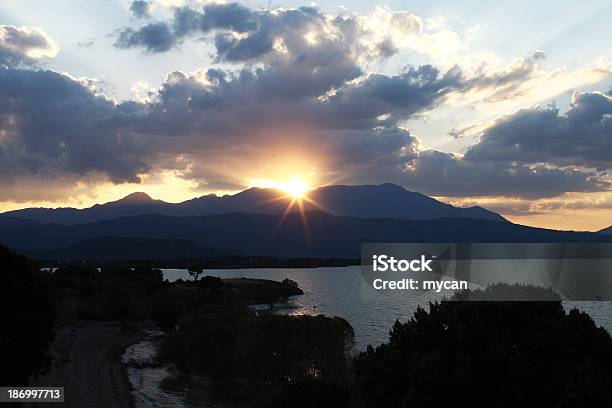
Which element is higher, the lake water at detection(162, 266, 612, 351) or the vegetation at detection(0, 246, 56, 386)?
the vegetation at detection(0, 246, 56, 386)

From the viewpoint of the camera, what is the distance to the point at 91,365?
61188 mm

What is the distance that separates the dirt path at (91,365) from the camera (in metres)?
45.8

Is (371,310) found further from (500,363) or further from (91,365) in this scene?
(500,363)

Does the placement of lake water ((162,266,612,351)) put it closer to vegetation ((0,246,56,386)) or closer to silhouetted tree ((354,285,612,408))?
silhouetted tree ((354,285,612,408))

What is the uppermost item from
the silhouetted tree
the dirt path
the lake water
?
the silhouetted tree

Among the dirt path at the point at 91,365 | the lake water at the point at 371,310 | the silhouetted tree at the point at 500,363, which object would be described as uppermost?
the silhouetted tree at the point at 500,363

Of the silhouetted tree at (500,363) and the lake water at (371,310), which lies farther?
the lake water at (371,310)

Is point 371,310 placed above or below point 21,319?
below

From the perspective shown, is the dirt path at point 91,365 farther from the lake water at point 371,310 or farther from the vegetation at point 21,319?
the lake water at point 371,310

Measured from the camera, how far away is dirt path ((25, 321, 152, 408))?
150ft

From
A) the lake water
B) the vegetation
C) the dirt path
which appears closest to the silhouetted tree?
the vegetation

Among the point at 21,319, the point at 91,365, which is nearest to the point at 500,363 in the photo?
the point at 21,319

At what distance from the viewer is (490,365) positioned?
25.1 meters

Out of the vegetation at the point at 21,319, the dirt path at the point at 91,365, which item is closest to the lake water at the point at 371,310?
the dirt path at the point at 91,365
